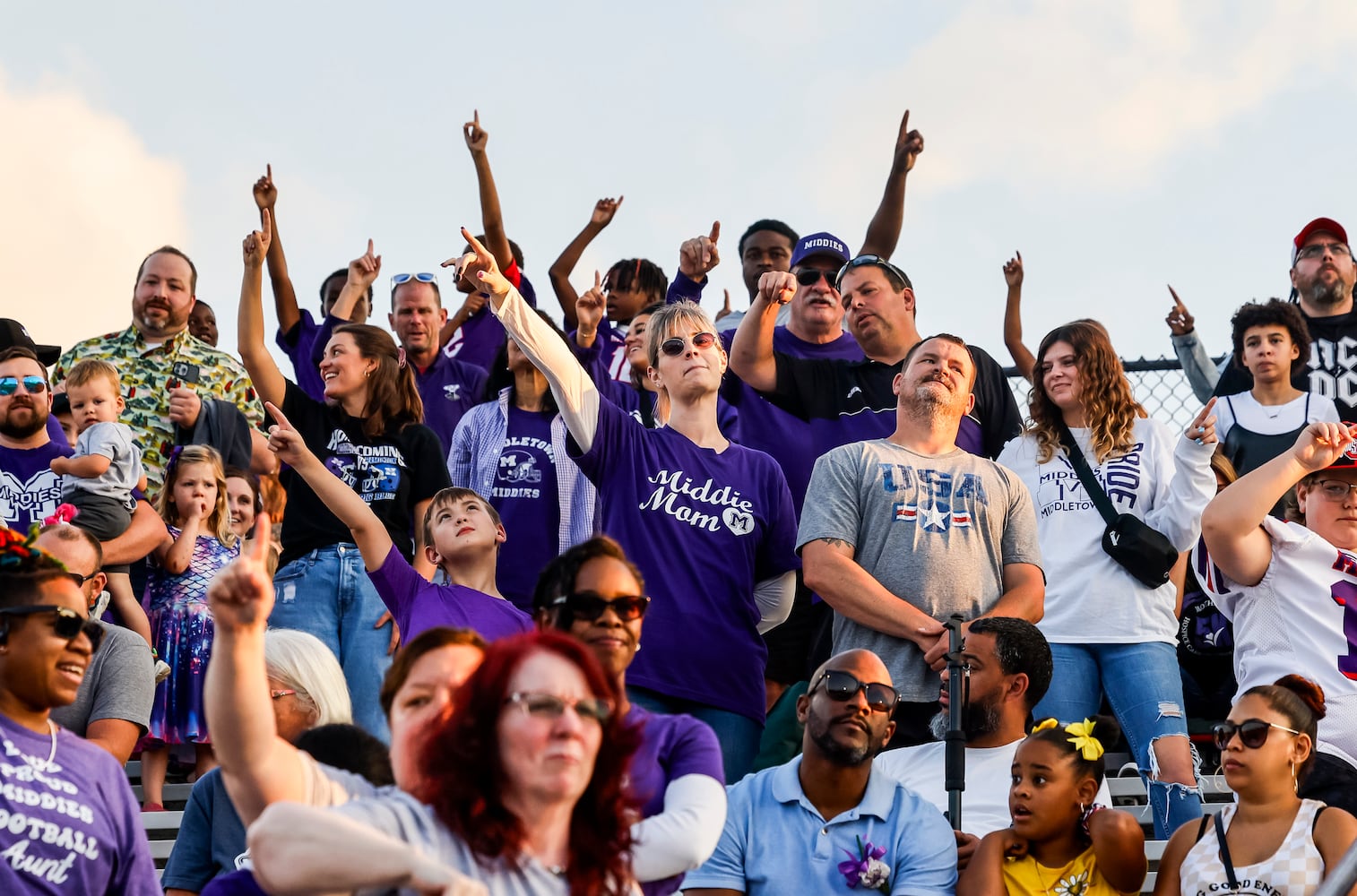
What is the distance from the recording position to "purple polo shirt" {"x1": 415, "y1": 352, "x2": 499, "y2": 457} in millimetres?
8625

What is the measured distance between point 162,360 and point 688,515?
3.57 m

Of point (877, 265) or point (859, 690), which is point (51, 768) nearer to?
point (859, 690)

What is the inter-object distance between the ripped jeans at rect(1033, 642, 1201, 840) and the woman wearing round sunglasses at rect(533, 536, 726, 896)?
2.55m

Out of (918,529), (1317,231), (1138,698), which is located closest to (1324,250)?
(1317,231)

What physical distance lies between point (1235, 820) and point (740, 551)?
6.03 feet

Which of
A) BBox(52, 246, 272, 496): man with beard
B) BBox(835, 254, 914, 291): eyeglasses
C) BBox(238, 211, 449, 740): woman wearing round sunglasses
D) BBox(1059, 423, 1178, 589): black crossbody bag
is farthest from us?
BBox(52, 246, 272, 496): man with beard

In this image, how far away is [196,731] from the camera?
6551 millimetres

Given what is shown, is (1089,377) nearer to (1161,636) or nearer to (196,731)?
(1161,636)

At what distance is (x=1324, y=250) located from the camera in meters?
8.43

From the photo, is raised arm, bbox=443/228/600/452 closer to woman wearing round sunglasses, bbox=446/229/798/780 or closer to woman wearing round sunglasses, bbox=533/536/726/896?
woman wearing round sunglasses, bbox=446/229/798/780

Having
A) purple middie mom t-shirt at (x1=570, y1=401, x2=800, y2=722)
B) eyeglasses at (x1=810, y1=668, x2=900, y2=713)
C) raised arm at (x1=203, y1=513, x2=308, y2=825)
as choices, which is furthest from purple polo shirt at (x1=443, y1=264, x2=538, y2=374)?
raised arm at (x1=203, y1=513, x2=308, y2=825)

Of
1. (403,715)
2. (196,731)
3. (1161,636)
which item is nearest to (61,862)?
(403,715)

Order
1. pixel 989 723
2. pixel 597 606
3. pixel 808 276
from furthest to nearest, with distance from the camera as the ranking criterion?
1. pixel 808 276
2. pixel 989 723
3. pixel 597 606

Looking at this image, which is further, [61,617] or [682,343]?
[682,343]
